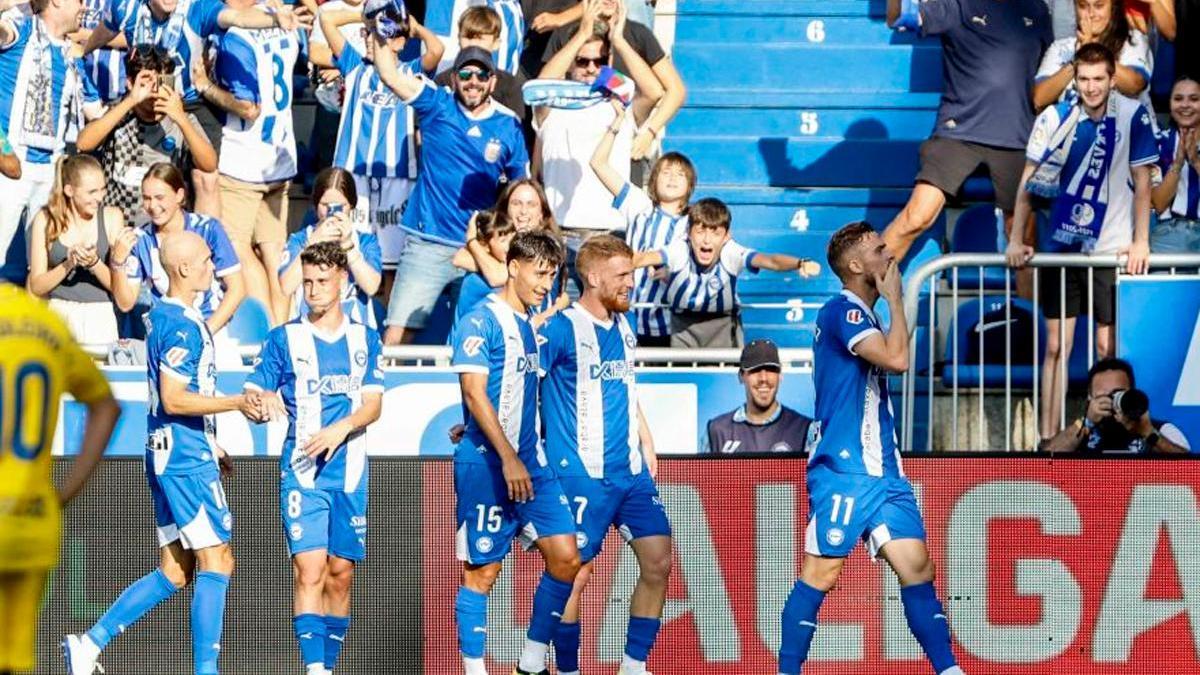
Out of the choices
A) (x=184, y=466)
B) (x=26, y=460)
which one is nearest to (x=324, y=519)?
(x=184, y=466)

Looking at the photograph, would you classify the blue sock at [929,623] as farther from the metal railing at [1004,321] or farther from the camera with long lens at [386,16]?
the camera with long lens at [386,16]

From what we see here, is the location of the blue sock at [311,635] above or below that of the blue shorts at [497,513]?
below

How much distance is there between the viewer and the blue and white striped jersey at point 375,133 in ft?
46.1

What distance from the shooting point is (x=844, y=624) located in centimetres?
1137

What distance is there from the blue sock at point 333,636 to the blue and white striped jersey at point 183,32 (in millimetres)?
4738

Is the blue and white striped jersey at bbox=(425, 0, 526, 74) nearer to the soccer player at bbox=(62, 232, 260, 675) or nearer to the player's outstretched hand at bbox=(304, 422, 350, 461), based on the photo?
the soccer player at bbox=(62, 232, 260, 675)

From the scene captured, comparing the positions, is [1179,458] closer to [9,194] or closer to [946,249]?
[946,249]

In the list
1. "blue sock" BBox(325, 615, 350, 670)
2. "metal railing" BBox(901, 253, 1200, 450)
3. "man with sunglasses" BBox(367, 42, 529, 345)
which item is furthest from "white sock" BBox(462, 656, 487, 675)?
"man with sunglasses" BBox(367, 42, 529, 345)

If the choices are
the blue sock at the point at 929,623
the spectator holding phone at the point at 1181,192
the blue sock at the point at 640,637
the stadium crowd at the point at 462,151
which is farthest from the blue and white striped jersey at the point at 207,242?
the spectator holding phone at the point at 1181,192

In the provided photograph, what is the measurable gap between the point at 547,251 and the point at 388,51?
11.5ft

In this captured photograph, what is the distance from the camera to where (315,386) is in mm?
10578

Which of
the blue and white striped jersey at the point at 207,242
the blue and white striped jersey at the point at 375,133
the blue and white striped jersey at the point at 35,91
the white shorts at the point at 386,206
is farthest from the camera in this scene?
the blue and white striped jersey at the point at 375,133

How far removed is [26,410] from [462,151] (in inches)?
279

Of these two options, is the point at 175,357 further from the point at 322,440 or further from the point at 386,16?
the point at 386,16
